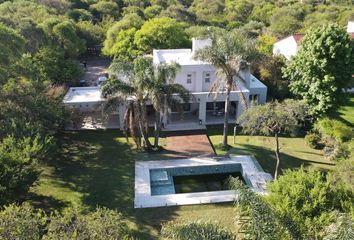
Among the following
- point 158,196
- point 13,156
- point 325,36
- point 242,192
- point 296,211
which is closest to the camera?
point 242,192

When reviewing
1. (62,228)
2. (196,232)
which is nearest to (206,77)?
(62,228)

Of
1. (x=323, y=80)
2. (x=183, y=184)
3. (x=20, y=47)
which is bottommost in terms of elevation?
(x=183, y=184)

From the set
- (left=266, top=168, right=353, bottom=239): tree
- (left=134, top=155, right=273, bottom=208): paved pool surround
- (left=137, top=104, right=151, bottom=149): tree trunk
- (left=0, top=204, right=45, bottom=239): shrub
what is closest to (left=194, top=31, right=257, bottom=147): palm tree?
(left=137, top=104, right=151, bottom=149): tree trunk

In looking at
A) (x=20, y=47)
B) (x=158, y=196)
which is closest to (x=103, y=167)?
(x=158, y=196)

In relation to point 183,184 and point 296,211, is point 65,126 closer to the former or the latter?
point 183,184

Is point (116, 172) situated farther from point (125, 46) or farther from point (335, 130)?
point (125, 46)

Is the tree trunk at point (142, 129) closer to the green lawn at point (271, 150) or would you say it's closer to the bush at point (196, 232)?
the green lawn at point (271, 150)

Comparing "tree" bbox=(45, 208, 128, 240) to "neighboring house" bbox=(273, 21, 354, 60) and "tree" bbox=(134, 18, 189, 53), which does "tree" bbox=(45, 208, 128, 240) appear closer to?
"tree" bbox=(134, 18, 189, 53)
